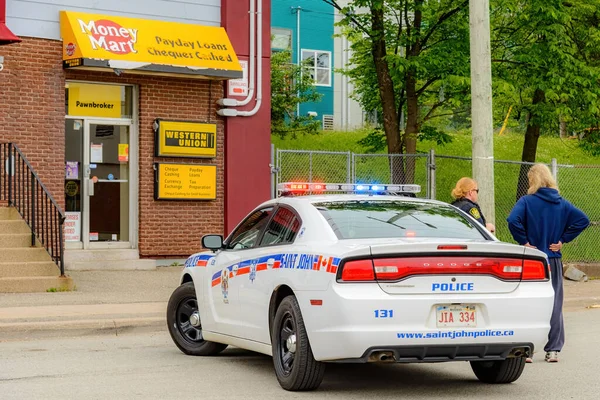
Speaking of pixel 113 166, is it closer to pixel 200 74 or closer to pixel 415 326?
pixel 200 74

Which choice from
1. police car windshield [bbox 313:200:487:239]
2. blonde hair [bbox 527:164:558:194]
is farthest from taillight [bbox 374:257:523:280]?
blonde hair [bbox 527:164:558:194]

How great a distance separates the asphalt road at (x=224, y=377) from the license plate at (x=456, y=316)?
0.66 m

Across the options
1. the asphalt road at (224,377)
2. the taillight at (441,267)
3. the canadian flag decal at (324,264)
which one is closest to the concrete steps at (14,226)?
the asphalt road at (224,377)

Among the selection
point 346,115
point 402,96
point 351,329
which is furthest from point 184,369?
point 346,115

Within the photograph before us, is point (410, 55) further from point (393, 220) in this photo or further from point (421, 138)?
point (393, 220)

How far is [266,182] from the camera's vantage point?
20.3 meters

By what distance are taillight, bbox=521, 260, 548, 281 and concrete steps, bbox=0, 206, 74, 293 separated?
29.7 feet

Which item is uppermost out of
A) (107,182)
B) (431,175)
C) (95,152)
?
(95,152)

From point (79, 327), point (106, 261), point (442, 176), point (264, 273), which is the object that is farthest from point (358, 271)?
point (442, 176)

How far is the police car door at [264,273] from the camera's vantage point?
853 cm

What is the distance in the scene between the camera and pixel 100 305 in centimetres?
1386

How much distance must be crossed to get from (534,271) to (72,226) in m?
12.3

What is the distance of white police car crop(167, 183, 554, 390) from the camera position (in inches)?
296

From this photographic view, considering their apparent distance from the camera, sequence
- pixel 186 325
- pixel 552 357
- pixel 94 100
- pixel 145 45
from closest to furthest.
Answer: pixel 552 357, pixel 186 325, pixel 145 45, pixel 94 100
